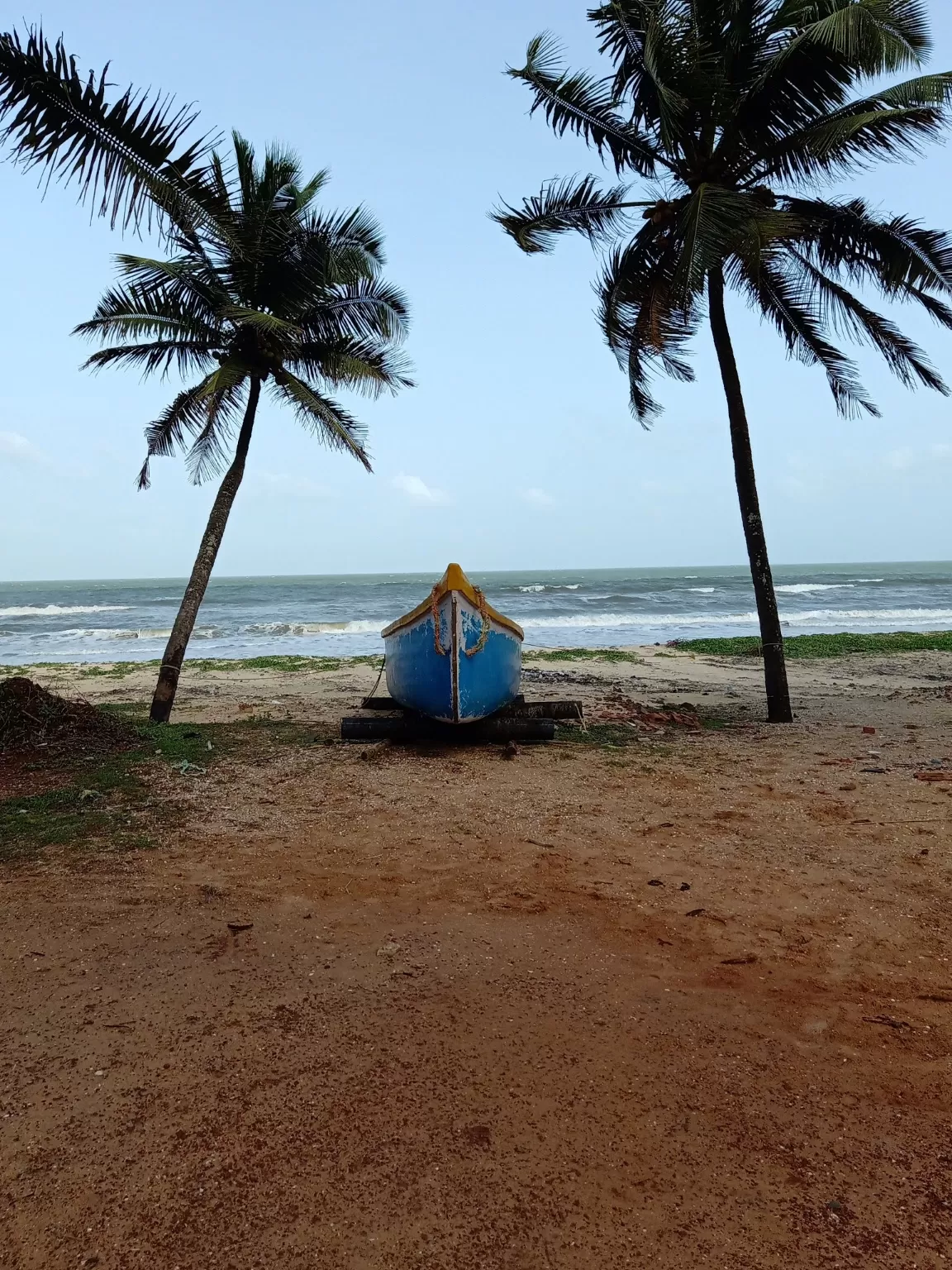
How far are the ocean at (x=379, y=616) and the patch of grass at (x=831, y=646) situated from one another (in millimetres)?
4729

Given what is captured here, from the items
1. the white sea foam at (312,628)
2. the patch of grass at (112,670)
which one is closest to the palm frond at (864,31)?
the patch of grass at (112,670)

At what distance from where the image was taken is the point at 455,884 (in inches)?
171

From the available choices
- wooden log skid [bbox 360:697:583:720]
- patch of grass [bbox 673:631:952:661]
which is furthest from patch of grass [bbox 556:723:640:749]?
patch of grass [bbox 673:631:952:661]

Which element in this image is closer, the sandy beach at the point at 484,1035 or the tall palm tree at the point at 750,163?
the sandy beach at the point at 484,1035

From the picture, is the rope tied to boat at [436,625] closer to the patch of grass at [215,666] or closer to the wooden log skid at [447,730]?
the wooden log skid at [447,730]

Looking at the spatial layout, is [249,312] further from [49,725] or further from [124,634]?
[124,634]

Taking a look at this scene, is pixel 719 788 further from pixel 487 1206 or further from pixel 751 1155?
pixel 487 1206

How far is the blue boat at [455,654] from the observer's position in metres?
7.57

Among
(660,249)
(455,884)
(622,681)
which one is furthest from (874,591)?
(455,884)

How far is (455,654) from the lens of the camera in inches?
294

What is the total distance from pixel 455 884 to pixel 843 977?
2.03 m

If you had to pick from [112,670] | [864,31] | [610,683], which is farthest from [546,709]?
[112,670]

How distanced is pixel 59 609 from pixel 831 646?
43.1 meters

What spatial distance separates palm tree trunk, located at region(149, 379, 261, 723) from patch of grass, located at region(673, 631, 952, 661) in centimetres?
1221
